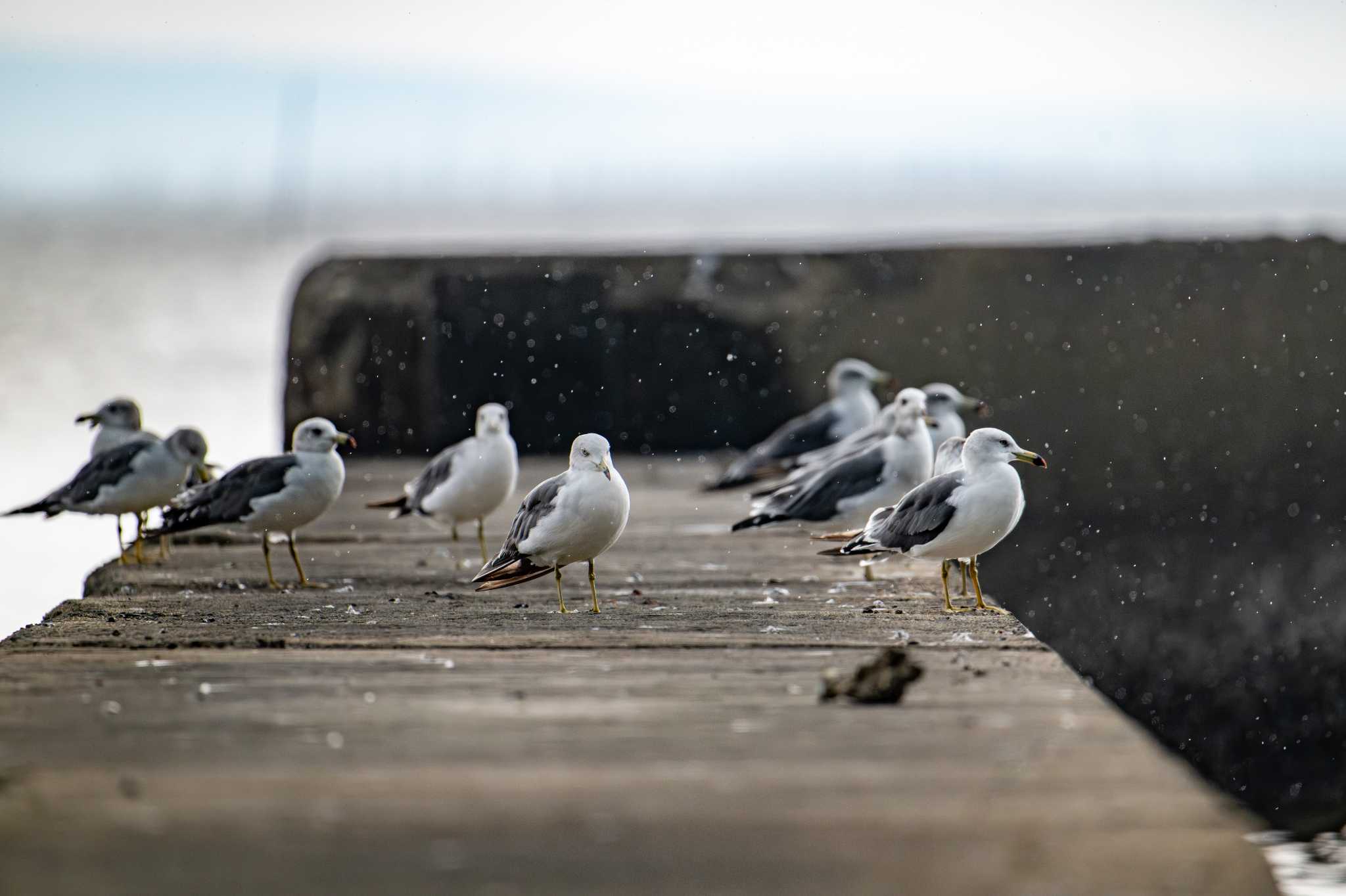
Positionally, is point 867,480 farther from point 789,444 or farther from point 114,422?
point 114,422

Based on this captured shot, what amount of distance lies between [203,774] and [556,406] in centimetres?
674

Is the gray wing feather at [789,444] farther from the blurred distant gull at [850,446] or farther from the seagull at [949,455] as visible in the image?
the seagull at [949,455]

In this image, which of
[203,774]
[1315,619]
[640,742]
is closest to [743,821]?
[640,742]

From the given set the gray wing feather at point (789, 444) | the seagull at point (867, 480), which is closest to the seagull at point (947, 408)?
the gray wing feather at point (789, 444)

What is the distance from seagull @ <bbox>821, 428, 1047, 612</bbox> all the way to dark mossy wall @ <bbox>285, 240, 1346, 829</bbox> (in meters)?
3.35

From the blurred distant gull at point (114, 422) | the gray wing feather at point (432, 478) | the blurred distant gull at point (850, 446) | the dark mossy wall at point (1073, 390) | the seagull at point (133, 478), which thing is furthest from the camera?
the dark mossy wall at point (1073, 390)

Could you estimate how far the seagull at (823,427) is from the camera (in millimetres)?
8773

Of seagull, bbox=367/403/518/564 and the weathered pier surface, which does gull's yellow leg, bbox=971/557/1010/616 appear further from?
seagull, bbox=367/403/518/564

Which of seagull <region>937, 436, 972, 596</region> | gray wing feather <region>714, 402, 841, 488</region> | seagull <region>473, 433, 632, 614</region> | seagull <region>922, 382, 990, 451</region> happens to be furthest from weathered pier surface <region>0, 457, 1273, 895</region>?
gray wing feather <region>714, 402, 841, 488</region>

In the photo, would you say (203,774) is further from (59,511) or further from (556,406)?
(556,406)

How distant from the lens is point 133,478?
713cm

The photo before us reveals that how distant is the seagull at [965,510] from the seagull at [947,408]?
280 cm

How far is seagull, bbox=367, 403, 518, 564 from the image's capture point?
676cm

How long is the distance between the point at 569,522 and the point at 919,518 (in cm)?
122
